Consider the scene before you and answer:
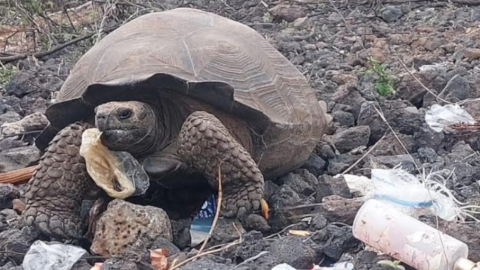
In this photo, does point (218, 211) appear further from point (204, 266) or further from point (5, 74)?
point (5, 74)

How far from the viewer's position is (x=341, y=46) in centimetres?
695

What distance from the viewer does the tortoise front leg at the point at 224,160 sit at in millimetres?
3178

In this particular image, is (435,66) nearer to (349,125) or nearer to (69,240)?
(349,125)

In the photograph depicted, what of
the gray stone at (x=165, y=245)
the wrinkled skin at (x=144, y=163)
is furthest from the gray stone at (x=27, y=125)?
the gray stone at (x=165, y=245)

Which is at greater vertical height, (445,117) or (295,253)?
(295,253)

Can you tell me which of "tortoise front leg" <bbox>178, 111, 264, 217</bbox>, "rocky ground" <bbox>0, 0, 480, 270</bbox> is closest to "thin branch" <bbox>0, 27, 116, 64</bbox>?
"rocky ground" <bbox>0, 0, 480, 270</bbox>

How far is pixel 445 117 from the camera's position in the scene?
4410 mm

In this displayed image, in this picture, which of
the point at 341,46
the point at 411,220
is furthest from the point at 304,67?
the point at 411,220

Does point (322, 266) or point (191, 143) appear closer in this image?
point (322, 266)

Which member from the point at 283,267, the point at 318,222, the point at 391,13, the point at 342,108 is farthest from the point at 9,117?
the point at 391,13

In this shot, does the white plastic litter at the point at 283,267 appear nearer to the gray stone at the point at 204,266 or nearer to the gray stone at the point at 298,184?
the gray stone at the point at 204,266

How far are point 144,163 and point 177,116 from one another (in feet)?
0.77

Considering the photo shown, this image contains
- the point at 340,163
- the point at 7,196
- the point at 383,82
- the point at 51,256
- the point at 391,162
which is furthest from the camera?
the point at 383,82

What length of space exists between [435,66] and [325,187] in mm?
2449
